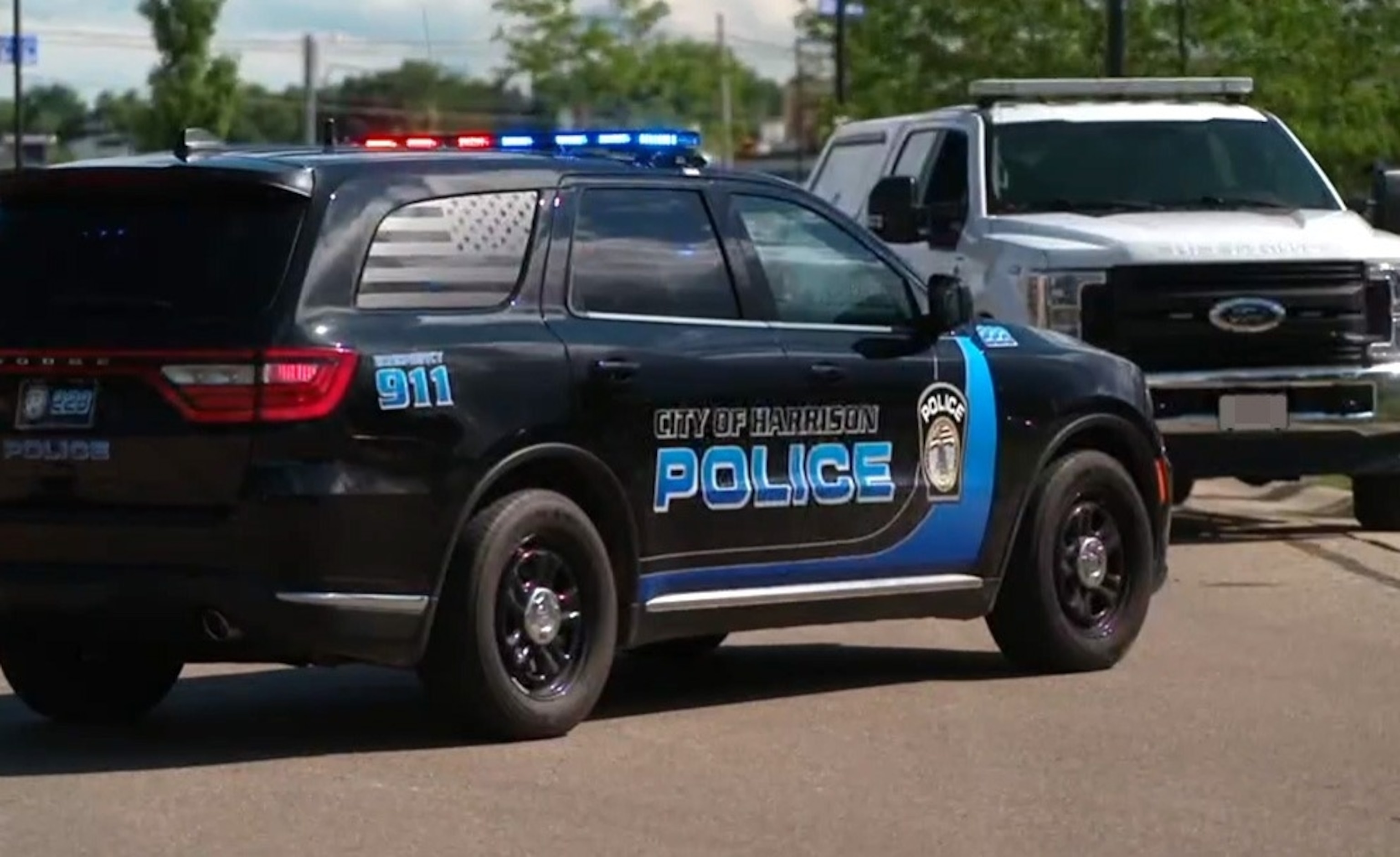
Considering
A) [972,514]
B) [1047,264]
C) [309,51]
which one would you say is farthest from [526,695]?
[309,51]

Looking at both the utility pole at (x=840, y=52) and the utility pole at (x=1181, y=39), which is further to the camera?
the utility pole at (x=840, y=52)

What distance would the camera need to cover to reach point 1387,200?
55.2 feet

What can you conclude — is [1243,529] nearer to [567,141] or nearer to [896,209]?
[896,209]

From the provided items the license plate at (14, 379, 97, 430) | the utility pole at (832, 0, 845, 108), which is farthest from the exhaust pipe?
the utility pole at (832, 0, 845, 108)

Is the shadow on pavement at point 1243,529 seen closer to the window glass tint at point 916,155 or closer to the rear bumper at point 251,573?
the window glass tint at point 916,155

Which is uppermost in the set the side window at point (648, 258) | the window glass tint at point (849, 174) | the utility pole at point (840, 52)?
the utility pole at point (840, 52)

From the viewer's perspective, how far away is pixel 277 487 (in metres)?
8.75

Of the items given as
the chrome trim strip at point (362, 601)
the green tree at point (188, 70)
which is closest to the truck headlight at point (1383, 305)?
the chrome trim strip at point (362, 601)

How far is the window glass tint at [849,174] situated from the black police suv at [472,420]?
25.0ft

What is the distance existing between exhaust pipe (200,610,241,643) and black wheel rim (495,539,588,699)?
0.80m

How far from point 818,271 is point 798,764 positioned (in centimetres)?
202

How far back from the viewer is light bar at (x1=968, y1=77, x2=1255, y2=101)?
17406 millimetres

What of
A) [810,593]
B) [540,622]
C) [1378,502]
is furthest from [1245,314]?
[540,622]

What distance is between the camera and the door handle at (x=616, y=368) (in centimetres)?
948
